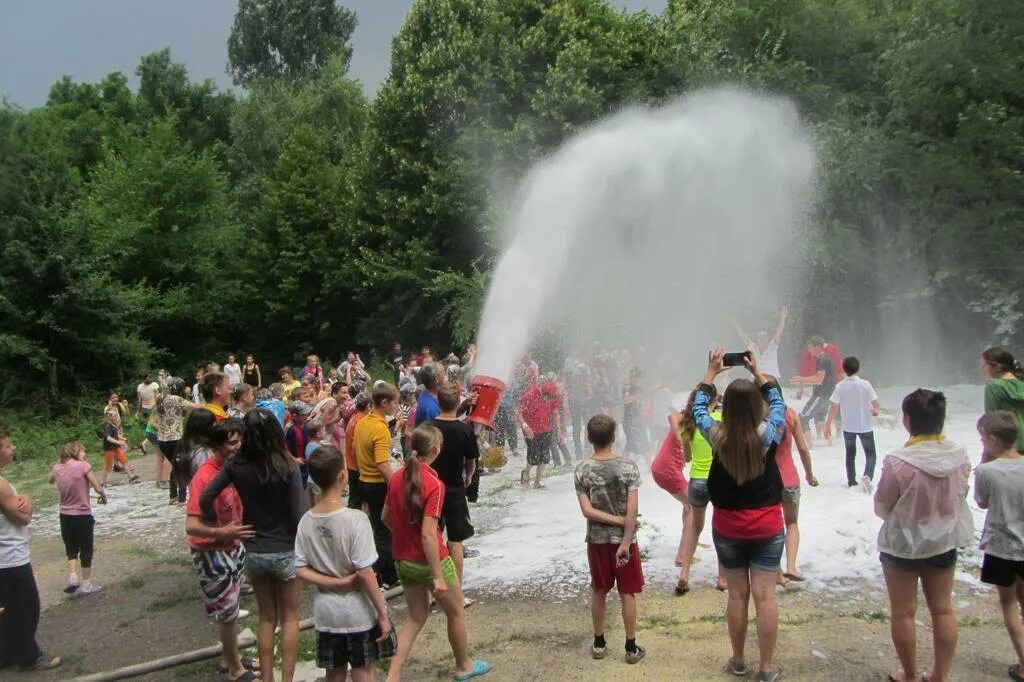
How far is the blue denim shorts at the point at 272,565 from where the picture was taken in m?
5.13

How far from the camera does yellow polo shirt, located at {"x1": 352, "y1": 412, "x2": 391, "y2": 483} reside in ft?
23.2

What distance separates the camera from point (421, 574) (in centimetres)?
520

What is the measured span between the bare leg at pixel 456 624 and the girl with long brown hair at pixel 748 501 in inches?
64.2

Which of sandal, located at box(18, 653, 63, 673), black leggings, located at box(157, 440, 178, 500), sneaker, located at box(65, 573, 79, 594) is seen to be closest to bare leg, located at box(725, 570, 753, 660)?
sandal, located at box(18, 653, 63, 673)

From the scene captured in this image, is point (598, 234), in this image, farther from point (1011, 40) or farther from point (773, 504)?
point (773, 504)

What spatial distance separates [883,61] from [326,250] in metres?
20.4

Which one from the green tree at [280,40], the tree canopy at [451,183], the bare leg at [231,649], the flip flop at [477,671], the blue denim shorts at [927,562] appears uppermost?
the green tree at [280,40]

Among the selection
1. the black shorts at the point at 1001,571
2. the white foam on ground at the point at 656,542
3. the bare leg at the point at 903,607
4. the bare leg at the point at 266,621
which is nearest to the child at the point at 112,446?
the white foam on ground at the point at 656,542

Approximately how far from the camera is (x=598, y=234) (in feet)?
67.1

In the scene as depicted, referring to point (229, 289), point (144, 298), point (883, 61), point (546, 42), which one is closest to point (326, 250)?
point (229, 289)

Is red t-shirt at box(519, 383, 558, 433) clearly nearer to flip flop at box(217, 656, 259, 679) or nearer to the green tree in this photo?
flip flop at box(217, 656, 259, 679)

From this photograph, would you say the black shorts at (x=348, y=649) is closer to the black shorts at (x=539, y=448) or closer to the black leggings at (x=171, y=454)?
the black shorts at (x=539, y=448)

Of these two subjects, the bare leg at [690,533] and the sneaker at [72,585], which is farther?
the sneaker at [72,585]

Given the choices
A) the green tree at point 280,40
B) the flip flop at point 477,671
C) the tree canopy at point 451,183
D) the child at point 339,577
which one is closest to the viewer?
the child at point 339,577
